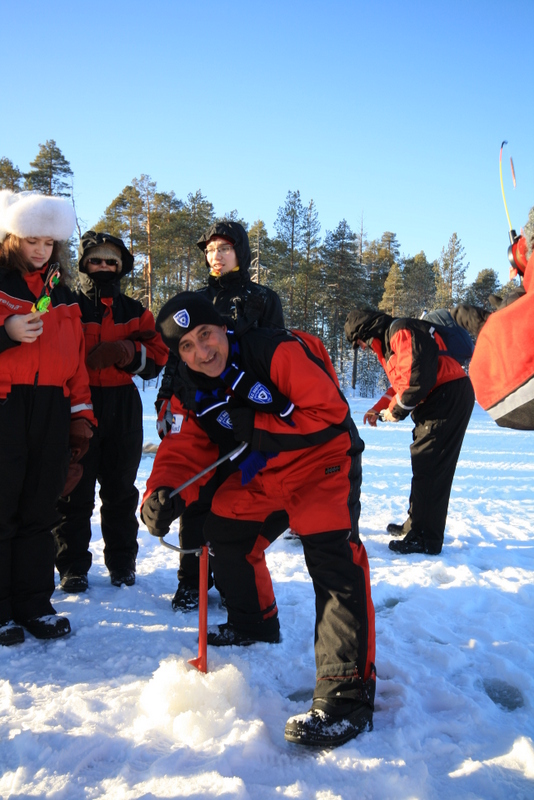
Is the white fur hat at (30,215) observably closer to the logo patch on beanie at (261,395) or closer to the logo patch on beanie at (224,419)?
the logo patch on beanie at (224,419)

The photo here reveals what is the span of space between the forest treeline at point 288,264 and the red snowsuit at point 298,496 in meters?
20.5

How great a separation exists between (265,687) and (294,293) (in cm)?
3115

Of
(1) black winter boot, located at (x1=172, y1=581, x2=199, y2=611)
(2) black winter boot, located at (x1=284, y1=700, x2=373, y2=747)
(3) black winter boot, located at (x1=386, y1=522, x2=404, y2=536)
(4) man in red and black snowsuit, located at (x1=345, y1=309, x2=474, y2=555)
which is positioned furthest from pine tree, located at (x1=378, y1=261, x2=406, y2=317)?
(2) black winter boot, located at (x1=284, y1=700, x2=373, y2=747)

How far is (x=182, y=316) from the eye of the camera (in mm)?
2594

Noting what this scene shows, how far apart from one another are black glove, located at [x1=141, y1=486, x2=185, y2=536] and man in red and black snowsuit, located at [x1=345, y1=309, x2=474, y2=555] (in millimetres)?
2593

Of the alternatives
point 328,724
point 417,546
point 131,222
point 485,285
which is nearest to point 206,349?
point 328,724

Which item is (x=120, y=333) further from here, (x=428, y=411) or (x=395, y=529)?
(x=395, y=529)

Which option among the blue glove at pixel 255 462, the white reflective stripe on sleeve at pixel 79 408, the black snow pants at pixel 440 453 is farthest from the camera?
the black snow pants at pixel 440 453

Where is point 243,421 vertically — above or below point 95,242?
below

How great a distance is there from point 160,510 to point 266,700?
38.8 inches

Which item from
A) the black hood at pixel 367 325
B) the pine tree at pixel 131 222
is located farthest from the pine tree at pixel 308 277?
the black hood at pixel 367 325

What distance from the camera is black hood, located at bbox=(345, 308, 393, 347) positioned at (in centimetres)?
499

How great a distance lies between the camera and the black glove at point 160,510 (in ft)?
8.81

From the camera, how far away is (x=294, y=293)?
32.7m
